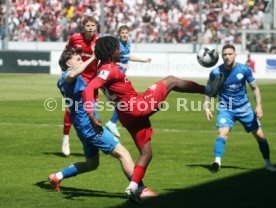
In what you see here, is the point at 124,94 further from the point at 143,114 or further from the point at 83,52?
the point at 83,52

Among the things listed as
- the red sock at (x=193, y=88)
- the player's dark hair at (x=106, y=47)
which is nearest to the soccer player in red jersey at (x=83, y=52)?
the red sock at (x=193, y=88)

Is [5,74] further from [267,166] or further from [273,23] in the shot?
[267,166]

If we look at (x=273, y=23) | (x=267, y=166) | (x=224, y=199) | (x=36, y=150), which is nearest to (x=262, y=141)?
(x=267, y=166)

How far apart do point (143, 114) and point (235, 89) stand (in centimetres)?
394

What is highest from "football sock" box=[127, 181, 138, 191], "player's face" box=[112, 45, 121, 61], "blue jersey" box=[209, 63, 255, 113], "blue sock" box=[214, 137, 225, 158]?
"player's face" box=[112, 45, 121, 61]

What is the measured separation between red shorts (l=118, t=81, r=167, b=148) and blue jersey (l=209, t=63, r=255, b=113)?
11.8 feet

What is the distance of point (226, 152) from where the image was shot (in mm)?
16375

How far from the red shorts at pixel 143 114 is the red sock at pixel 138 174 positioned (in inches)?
11.8

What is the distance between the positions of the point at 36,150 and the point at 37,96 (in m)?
14.1

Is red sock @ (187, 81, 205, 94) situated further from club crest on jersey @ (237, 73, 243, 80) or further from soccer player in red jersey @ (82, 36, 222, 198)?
club crest on jersey @ (237, 73, 243, 80)

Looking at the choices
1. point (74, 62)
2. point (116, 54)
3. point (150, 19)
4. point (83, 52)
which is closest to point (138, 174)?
point (116, 54)

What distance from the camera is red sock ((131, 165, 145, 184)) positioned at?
1027 centimetres

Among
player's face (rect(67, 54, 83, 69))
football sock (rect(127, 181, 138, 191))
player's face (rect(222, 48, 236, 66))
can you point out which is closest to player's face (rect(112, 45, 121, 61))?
player's face (rect(67, 54, 83, 69))

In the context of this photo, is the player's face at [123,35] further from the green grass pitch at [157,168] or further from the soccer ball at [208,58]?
the soccer ball at [208,58]
